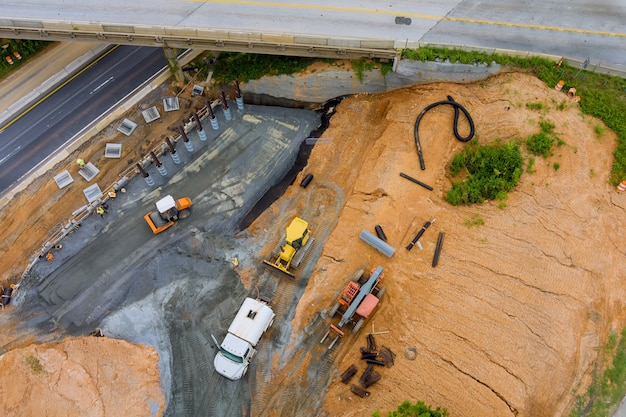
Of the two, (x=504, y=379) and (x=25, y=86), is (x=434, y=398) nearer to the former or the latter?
(x=504, y=379)

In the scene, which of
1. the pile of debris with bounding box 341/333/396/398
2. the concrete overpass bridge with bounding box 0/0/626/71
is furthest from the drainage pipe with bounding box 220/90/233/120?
the pile of debris with bounding box 341/333/396/398

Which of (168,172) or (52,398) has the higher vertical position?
(168,172)

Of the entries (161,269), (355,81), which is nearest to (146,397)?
(161,269)

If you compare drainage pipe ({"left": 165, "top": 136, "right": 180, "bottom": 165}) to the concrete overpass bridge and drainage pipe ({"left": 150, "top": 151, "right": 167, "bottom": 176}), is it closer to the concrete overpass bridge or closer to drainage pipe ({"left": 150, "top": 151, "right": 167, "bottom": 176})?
drainage pipe ({"left": 150, "top": 151, "right": 167, "bottom": 176})

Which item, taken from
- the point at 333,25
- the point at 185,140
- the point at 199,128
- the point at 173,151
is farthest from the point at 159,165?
the point at 333,25

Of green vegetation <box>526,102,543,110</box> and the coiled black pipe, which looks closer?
green vegetation <box>526,102,543,110</box>

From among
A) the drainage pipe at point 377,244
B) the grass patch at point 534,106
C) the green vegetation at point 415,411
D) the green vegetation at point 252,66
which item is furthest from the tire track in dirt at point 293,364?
the grass patch at point 534,106
